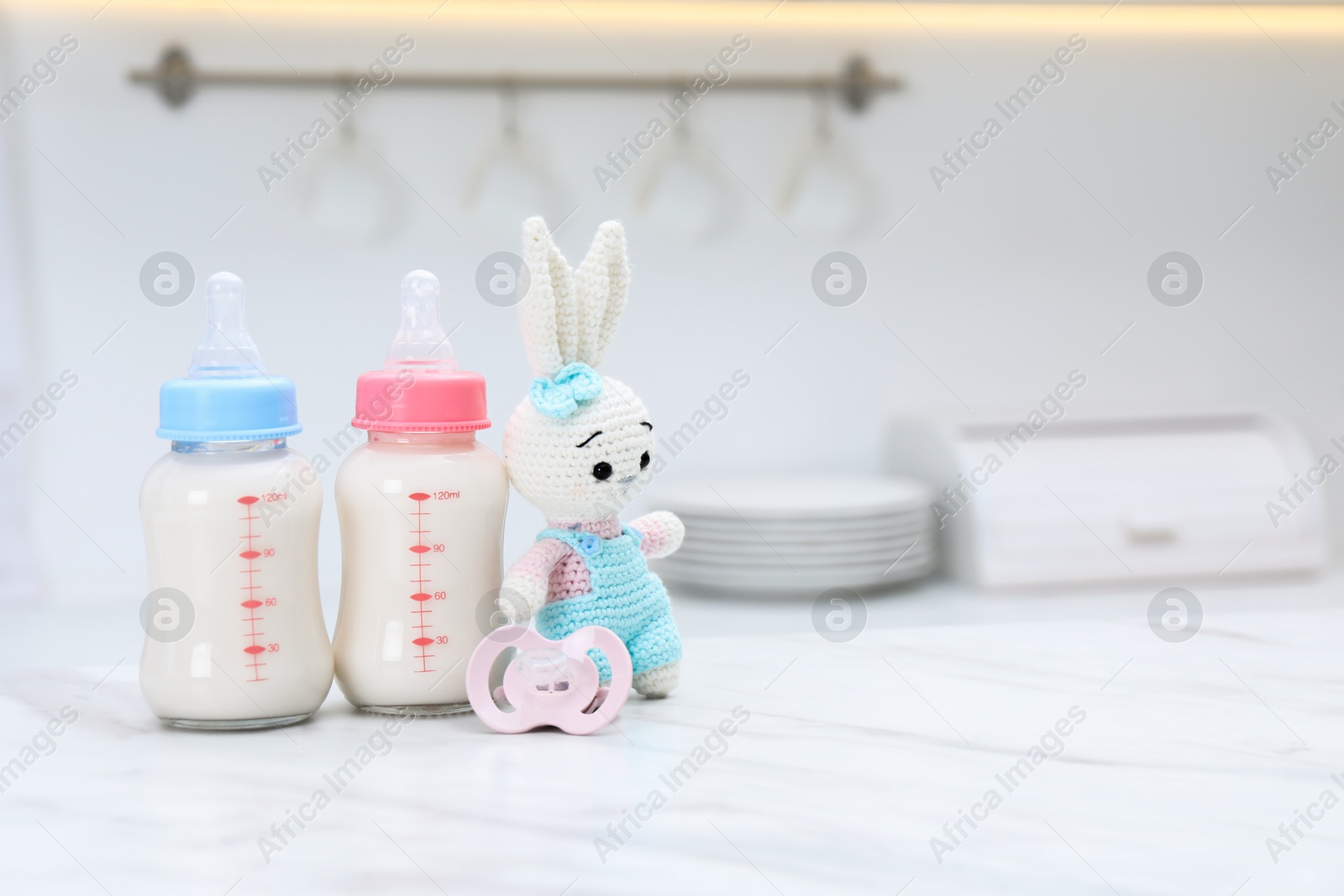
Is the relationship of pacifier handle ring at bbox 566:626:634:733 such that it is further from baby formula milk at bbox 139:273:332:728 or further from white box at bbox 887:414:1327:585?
white box at bbox 887:414:1327:585

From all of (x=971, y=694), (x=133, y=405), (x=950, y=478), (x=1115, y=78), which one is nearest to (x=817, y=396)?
(x=950, y=478)

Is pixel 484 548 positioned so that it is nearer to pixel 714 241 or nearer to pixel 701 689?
pixel 701 689

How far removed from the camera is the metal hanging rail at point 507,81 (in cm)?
133

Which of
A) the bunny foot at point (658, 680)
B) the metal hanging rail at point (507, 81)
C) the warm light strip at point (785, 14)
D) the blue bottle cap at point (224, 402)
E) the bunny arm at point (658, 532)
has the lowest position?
the bunny foot at point (658, 680)

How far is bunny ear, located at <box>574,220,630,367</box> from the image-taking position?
0.76 meters

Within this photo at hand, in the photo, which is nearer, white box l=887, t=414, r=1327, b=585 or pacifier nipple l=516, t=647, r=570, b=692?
pacifier nipple l=516, t=647, r=570, b=692

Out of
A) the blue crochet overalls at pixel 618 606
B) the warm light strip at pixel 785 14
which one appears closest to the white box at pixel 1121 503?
the warm light strip at pixel 785 14

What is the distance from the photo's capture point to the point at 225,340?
0.76 meters

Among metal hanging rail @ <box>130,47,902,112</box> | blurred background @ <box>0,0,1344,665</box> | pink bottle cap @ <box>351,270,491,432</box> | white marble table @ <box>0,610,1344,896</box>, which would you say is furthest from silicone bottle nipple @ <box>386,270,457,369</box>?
metal hanging rail @ <box>130,47,902,112</box>

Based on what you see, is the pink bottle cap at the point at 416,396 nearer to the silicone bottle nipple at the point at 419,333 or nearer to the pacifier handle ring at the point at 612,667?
the silicone bottle nipple at the point at 419,333

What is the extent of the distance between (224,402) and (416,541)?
14 centimetres

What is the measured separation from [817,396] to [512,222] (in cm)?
44


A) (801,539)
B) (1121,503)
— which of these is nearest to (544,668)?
(801,539)

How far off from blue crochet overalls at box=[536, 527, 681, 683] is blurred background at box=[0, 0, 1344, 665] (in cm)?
40
